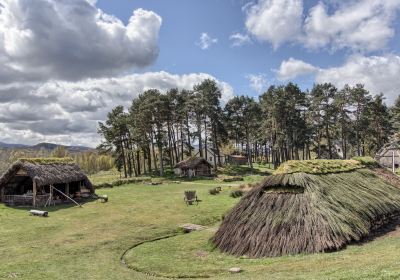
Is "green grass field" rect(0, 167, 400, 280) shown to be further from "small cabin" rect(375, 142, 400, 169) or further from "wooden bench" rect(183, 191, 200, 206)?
"small cabin" rect(375, 142, 400, 169)

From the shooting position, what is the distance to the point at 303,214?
55.6 ft

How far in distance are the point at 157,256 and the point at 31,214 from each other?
17.4 meters

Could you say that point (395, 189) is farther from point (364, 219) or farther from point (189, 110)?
point (189, 110)

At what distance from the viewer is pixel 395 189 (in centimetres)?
2450

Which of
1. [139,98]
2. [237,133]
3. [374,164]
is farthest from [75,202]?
[237,133]

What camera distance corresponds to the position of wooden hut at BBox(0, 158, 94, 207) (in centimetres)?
3603

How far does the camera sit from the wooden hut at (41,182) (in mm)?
36031

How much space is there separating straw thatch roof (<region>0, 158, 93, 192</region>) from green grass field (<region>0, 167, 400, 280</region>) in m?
4.24

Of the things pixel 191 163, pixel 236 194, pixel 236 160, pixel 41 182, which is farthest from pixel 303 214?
pixel 236 160

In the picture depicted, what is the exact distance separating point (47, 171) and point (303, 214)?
1164 inches

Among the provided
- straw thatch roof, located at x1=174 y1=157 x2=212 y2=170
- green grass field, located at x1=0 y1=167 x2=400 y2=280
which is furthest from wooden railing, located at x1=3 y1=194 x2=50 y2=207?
straw thatch roof, located at x1=174 y1=157 x2=212 y2=170

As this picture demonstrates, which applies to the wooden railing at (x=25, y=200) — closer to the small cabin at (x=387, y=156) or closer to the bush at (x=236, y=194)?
the bush at (x=236, y=194)

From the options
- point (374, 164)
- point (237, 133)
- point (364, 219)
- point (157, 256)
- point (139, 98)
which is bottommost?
point (157, 256)

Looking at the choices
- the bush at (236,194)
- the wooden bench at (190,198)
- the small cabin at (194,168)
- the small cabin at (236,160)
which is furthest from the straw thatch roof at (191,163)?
the small cabin at (236,160)
